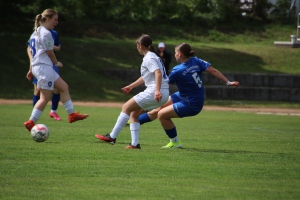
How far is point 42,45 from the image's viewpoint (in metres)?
10.7

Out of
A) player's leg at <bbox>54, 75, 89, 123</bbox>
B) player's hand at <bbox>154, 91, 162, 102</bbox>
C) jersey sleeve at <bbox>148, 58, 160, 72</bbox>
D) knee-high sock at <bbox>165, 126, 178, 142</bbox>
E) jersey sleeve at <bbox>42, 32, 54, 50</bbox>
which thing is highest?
jersey sleeve at <bbox>42, 32, 54, 50</bbox>

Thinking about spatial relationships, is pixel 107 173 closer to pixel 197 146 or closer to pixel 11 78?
pixel 197 146

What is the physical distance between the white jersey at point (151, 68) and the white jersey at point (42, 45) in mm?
1954

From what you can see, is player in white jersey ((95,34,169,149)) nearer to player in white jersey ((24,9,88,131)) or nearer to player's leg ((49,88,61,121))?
player in white jersey ((24,9,88,131))

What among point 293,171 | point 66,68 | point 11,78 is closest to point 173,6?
point 66,68

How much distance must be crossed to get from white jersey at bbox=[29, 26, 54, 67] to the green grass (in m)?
1.26

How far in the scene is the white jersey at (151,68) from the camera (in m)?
9.32

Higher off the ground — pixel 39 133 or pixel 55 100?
pixel 39 133

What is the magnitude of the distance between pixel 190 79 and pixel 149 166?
6.76 feet

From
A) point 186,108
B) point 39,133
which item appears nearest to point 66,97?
point 39,133

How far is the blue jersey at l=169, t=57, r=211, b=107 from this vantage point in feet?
31.3

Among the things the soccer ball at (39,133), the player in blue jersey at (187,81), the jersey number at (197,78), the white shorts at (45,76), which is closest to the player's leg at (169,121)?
the player in blue jersey at (187,81)

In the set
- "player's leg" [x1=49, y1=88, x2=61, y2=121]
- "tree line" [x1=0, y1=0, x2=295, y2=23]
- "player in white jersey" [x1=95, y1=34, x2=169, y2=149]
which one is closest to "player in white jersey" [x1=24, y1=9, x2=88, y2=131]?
"player in white jersey" [x1=95, y1=34, x2=169, y2=149]

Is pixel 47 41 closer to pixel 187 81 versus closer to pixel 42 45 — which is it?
pixel 42 45
